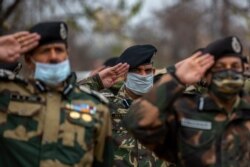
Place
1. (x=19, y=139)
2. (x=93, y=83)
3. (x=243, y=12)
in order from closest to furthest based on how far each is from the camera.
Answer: (x=19, y=139) < (x=93, y=83) < (x=243, y=12)

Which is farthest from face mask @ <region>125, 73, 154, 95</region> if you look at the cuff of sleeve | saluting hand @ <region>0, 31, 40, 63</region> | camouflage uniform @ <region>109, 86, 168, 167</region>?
saluting hand @ <region>0, 31, 40, 63</region>

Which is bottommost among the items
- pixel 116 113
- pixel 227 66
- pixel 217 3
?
pixel 217 3

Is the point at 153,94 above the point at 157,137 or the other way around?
above

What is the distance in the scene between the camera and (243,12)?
68.7ft

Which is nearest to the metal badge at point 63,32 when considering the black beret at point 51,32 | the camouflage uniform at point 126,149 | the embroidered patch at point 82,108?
the black beret at point 51,32

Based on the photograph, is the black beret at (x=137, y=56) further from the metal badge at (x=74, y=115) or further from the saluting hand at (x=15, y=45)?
the saluting hand at (x=15, y=45)

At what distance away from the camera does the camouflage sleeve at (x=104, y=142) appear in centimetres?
478

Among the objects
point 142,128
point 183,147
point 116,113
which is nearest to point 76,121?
point 142,128

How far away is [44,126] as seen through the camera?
4621 millimetres

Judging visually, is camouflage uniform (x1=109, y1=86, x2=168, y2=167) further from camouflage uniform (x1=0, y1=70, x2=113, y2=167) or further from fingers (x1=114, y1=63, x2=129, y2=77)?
camouflage uniform (x1=0, y1=70, x2=113, y2=167)

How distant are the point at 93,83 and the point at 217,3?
18.1m

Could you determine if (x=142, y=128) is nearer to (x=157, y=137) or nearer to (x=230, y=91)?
(x=157, y=137)

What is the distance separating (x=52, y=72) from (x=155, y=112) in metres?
0.75

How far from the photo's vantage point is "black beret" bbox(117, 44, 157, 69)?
22.0 feet
